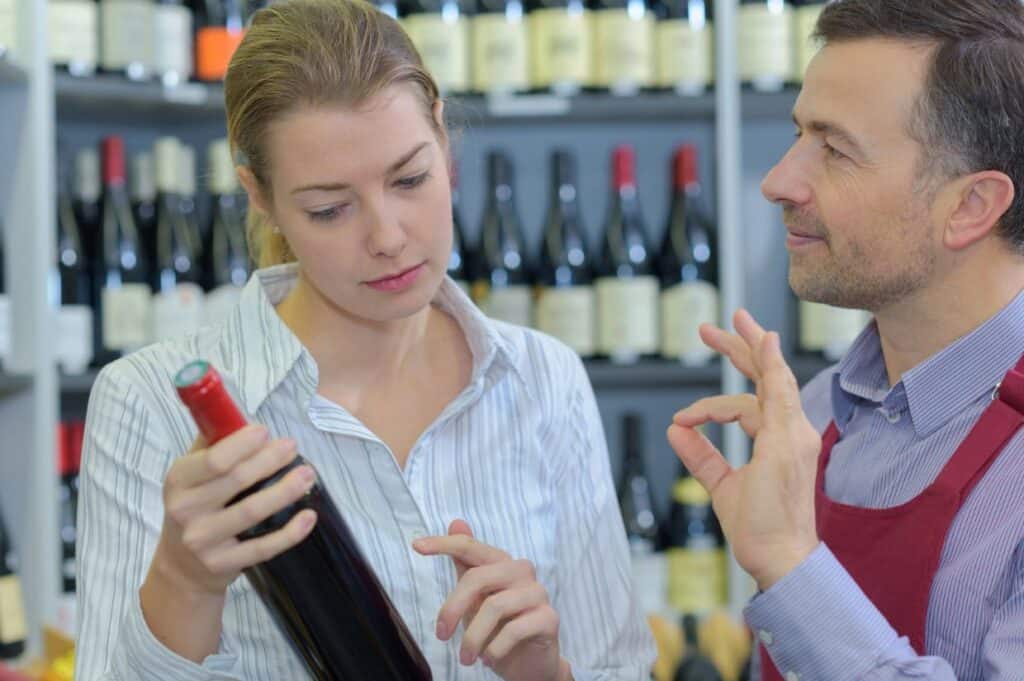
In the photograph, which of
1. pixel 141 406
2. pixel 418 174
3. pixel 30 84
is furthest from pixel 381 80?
pixel 30 84

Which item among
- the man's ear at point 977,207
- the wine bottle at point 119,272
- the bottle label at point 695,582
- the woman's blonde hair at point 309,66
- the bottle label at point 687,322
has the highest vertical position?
the woman's blonde hair at point 309,66

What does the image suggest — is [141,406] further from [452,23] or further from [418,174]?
[452,23]

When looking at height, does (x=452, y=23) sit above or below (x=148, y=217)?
above

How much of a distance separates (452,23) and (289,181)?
157cm

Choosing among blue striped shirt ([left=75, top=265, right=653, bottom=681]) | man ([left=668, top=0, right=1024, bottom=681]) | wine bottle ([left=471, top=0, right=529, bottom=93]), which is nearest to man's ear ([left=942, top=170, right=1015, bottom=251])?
man ([left=668, top=0, right=1024, bottom=681])

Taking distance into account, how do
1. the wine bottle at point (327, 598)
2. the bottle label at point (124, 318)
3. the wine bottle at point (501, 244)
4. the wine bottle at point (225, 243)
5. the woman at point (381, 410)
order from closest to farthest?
the wine bottle at point (327, 598), the woman at point (381, 410), the bottle label at point (124, 318), the wine bottle at point (225, 243), the wine bottle at point (501, 244)

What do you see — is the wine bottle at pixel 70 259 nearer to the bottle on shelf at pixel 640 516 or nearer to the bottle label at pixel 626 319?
the bottle label at pixel 626 319

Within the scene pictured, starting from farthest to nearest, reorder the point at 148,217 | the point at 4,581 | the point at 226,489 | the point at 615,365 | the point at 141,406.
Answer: the point at 148,217, the point at 615,365, the point at 4,581, the point at 141,406, the point at 226,489

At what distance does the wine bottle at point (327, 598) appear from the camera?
92cm

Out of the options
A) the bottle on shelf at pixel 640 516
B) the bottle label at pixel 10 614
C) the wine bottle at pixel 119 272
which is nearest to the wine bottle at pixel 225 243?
the wine bottle at pixel 119 272

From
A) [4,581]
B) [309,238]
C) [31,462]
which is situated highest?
[309,238]

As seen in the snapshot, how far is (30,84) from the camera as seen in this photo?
2404 mm

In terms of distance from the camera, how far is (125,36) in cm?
259

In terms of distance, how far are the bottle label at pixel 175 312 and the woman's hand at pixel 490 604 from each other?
1611 mm
